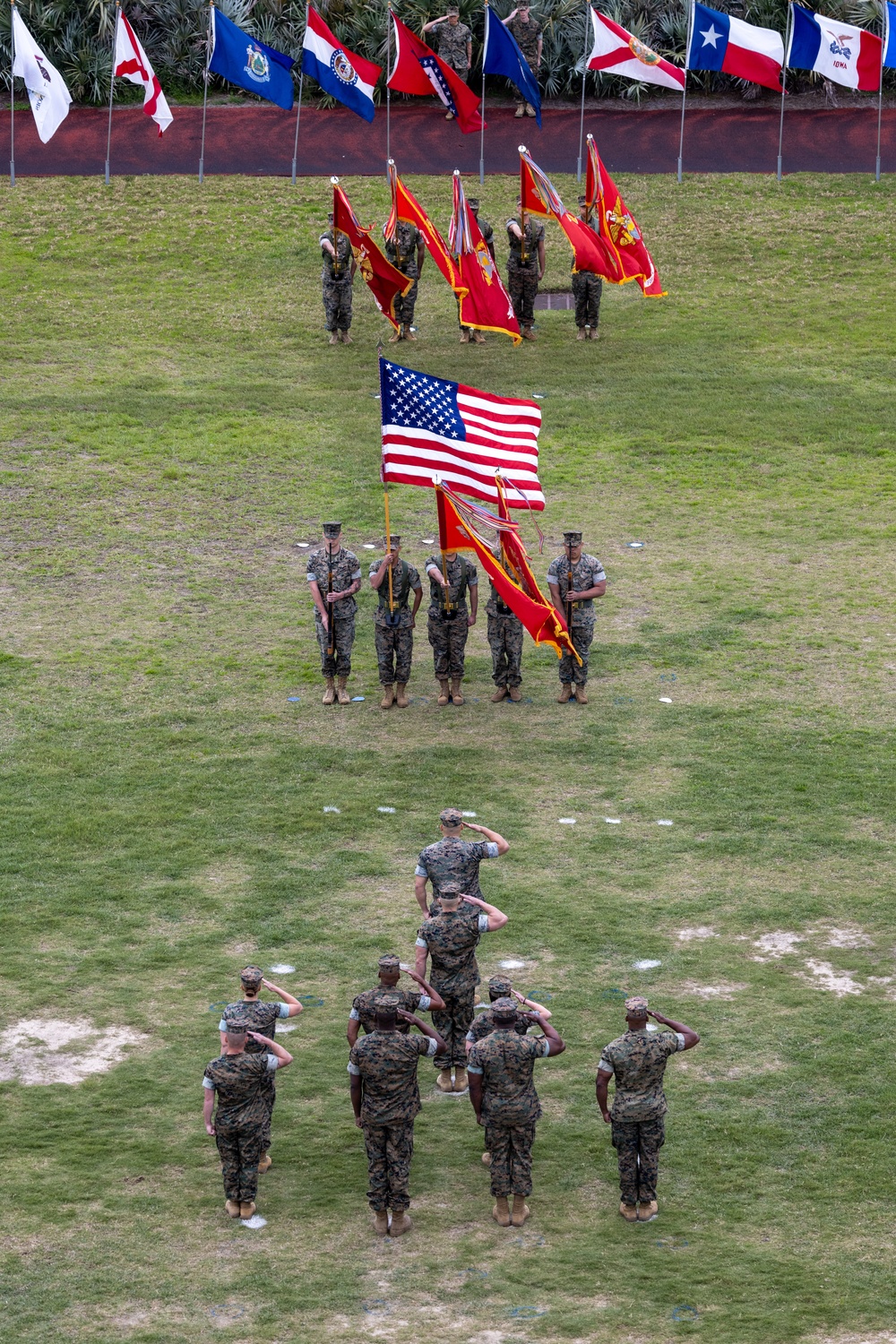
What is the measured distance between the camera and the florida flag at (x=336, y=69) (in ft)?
95.8

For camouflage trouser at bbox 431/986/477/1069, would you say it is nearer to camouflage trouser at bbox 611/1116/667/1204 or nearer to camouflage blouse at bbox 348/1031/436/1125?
camouflage blouse at bbox 348/1031/436/1125

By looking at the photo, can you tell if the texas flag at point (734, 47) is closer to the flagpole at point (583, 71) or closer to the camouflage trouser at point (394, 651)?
the flagpole at point (583, 71)

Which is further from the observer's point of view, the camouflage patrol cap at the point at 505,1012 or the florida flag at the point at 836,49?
the florida flag at the point at 836,49

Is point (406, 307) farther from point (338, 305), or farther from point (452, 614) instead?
point (452, 614)

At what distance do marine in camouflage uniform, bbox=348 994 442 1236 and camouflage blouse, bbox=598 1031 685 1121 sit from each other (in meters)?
1.03

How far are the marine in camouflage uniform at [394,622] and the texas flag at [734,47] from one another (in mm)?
16724

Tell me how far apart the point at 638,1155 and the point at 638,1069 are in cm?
53

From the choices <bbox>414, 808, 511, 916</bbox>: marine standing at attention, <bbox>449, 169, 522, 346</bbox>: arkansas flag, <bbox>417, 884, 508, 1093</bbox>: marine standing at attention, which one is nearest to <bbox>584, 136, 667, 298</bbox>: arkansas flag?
<bbox>449, 169, 522, 346</bbox>: arkansas flag

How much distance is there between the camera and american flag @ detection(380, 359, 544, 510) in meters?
16.0

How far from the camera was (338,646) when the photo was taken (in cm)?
1767

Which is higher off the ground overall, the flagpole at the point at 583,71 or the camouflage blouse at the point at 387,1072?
the flagpole at the point at 583,71

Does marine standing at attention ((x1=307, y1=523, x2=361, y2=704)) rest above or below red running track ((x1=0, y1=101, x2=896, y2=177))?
below

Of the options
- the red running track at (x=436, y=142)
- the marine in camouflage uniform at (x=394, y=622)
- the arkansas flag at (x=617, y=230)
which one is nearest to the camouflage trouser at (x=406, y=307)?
the arkansas flag at (x=617, y=230)

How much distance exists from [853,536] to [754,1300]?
14.1 meters
